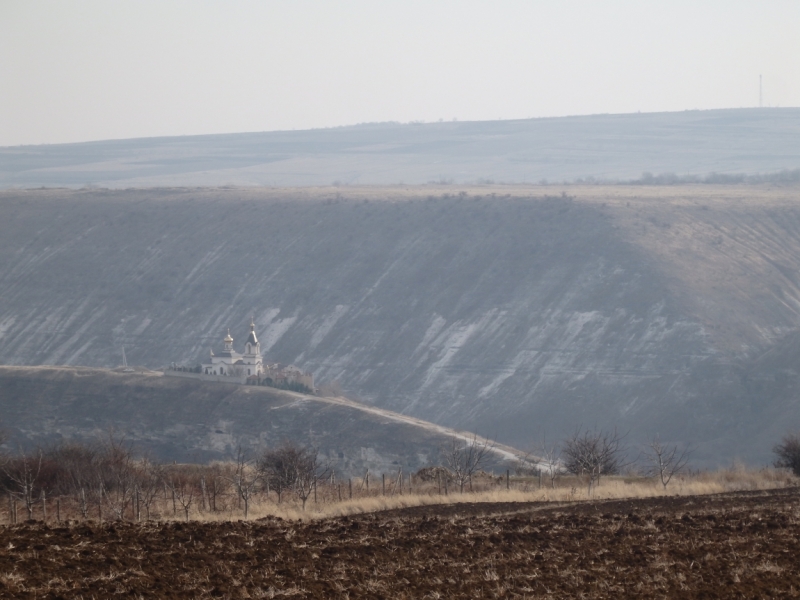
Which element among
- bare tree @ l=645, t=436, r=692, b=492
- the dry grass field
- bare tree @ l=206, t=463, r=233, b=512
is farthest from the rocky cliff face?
the dry grass field

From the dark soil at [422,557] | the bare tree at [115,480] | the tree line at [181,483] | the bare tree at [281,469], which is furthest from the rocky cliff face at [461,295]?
the dark soil at [422,557]

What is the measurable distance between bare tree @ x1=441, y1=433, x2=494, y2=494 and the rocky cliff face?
488 inches

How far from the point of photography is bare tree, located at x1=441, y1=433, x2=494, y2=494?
121 feet

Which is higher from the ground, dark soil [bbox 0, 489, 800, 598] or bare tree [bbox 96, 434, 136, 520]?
dark soil [bbox 0, 489, 800, 598]

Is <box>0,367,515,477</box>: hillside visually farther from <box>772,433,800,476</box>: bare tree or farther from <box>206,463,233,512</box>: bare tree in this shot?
<box>772,433,800,476</box>: bare tree

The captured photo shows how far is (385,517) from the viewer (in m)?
25.7

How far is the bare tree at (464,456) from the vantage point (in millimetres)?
36916

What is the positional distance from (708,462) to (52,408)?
1374 inches

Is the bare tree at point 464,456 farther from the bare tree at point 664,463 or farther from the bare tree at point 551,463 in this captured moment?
the bare tree at point 664,463

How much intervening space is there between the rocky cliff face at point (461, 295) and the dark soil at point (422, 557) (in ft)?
134

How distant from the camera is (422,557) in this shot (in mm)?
19484

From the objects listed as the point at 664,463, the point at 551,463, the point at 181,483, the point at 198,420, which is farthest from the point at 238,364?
the point at 664,463

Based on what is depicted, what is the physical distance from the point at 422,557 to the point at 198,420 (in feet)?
157

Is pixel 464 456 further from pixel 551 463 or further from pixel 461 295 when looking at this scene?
pixel 461 295
